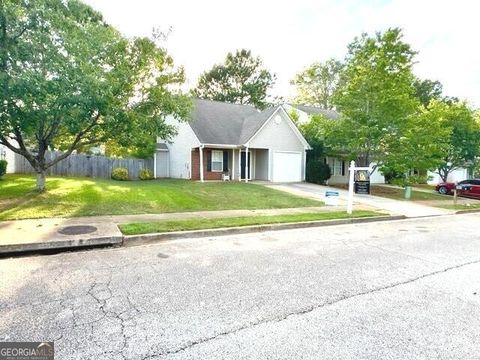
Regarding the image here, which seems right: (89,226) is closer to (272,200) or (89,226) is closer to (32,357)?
(32,357)

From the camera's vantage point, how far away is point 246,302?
400 cm

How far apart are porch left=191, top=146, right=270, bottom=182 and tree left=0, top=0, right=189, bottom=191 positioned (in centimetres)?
738

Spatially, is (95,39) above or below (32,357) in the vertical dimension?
above

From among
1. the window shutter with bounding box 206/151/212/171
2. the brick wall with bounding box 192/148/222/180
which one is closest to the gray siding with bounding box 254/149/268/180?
the window shutter with bounding box 206/151/212/171

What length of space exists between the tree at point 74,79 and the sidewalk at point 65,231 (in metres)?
3.77

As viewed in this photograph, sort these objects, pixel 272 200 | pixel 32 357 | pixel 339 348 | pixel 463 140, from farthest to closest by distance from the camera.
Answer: pixel 463 140 < pixel 272 200 < pixel 339 348 < pixel 32 357

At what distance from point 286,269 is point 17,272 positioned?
4424 mm

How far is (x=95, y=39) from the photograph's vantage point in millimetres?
11086

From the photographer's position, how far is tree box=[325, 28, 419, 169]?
61.4 feet

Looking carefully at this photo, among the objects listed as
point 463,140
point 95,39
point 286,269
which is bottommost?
point 286,269

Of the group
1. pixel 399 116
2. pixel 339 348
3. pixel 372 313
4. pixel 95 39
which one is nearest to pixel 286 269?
pixel 372 313

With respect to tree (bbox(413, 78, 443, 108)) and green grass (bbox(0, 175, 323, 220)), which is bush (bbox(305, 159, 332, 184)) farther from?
tree (bbox(413, 78, 443, 108))

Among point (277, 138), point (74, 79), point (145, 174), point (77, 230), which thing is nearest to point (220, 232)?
point (77, 230)

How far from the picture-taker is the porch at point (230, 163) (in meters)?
21.9
